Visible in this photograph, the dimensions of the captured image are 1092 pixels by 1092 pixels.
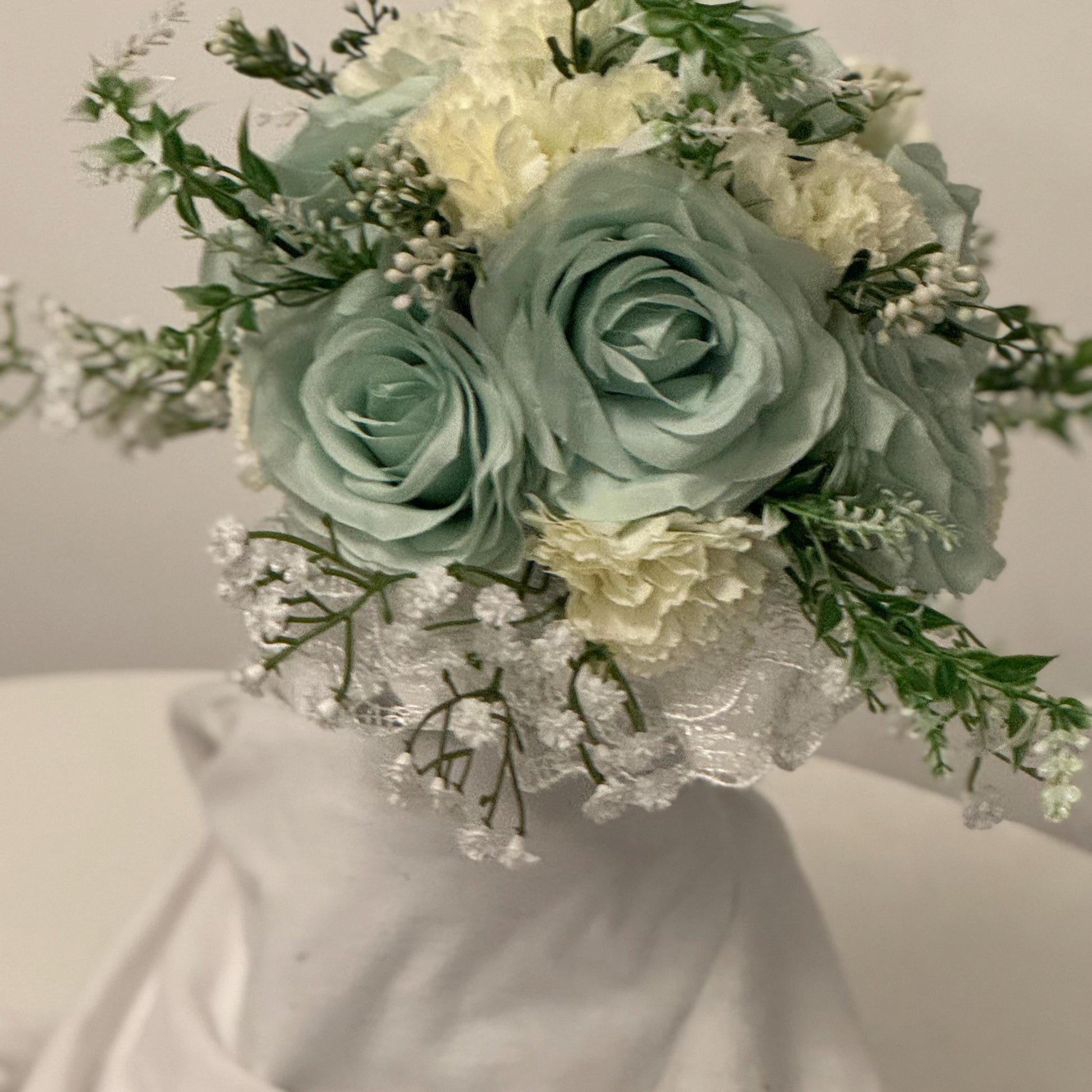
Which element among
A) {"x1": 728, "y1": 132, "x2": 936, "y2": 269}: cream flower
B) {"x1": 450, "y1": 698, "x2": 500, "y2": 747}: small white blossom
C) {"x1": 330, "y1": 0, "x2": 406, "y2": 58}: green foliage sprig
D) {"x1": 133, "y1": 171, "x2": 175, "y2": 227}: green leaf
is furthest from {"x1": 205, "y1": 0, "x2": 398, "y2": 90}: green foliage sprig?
{"x1": 450, "y1": 698, "x2": 500, "y2": 747}: small white blossom

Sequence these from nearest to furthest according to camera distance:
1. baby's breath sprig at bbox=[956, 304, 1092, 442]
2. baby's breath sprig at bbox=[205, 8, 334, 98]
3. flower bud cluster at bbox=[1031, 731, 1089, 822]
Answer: flower bud cluster at bbox=[1031, 731, 1089, 822]
baby's breath sprig at bbox=[205, 8, 334, 98]
baby's breath sprig at bbox=[956, 304, 1092, 442]

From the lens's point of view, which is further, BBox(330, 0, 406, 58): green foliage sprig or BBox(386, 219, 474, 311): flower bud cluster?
BBox(330, 0, 406, 58): green foliage sprig

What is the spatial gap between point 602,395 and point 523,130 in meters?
0.11

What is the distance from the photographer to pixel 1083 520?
1383 mm

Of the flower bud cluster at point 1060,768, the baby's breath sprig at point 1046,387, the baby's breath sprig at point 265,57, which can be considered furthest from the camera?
the baby's breath sprig at point 1046,387

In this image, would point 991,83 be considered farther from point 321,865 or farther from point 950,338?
point 321,865

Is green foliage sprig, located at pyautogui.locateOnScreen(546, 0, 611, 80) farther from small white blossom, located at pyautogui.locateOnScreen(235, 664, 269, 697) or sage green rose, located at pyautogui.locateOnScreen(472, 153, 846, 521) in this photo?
small white blossom, located at pyautogui.locateOnScreen(235, 664, 269, 697)

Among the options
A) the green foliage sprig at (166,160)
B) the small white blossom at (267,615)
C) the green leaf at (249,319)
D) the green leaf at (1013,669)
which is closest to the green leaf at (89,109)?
the green foliage sprig at (166,160)

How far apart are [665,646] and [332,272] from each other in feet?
0.72

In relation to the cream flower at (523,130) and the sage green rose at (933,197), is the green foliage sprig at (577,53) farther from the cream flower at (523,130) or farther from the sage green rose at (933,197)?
the sage green rose at (933,197)

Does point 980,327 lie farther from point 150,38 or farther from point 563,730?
point 150,38

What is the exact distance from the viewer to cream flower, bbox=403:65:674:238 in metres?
0.56

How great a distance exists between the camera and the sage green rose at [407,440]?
58 cm

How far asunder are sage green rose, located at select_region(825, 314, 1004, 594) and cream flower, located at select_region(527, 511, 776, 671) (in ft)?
0.18
